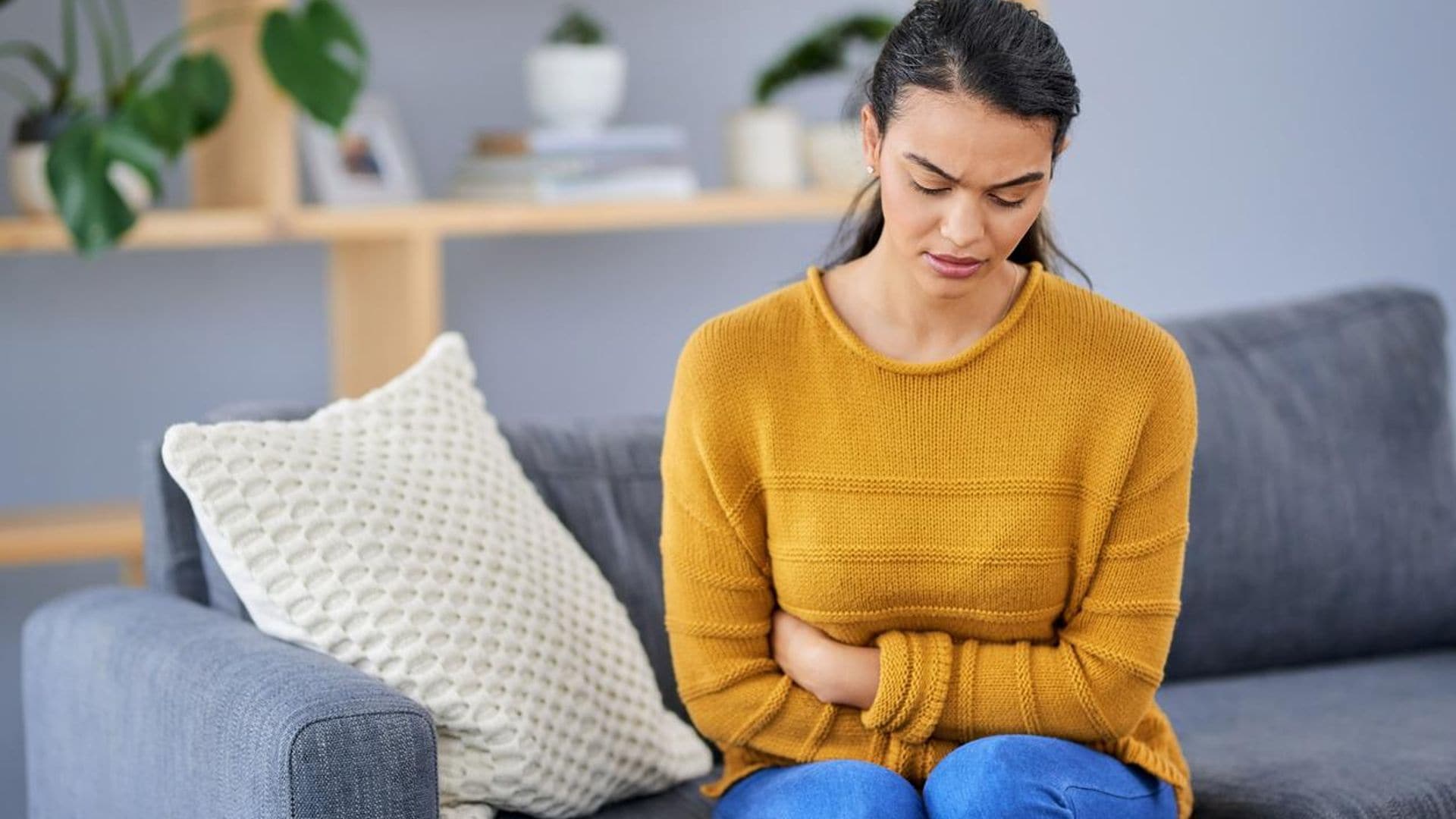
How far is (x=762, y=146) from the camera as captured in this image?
295 cm

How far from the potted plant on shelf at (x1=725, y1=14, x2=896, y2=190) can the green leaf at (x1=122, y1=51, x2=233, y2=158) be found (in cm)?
83

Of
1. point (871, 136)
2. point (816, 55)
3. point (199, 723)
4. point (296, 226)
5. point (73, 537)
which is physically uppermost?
point (871, 136)

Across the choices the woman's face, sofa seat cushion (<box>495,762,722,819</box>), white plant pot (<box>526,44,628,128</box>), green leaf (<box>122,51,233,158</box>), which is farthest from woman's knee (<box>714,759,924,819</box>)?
white plant pot (<box>526,44,628,128</box>)

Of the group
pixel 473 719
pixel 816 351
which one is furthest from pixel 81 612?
pixel 816 351

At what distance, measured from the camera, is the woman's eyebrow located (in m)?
1.43

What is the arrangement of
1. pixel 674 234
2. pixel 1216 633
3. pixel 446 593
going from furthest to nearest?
pixel 674 234 → pixel 1216 633 → pixel 446 593

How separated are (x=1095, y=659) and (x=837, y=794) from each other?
256 millimetres

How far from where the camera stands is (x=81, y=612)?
6.11 feet

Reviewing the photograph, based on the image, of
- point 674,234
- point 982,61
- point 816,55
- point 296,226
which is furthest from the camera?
point 674,234

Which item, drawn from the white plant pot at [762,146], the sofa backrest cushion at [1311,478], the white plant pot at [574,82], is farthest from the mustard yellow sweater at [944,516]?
the white plant pot at [762,146]

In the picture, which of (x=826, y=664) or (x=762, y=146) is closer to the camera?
(x=826, y=664)

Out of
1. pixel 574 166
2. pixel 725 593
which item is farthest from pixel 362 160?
pixel 725 593

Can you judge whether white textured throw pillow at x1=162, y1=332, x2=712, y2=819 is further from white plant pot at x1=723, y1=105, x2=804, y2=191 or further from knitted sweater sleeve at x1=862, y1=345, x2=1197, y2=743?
white plant pot at x1=723, y1=105, x2=804, y2=191

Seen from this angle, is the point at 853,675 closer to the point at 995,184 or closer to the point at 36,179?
the point at 995,184
